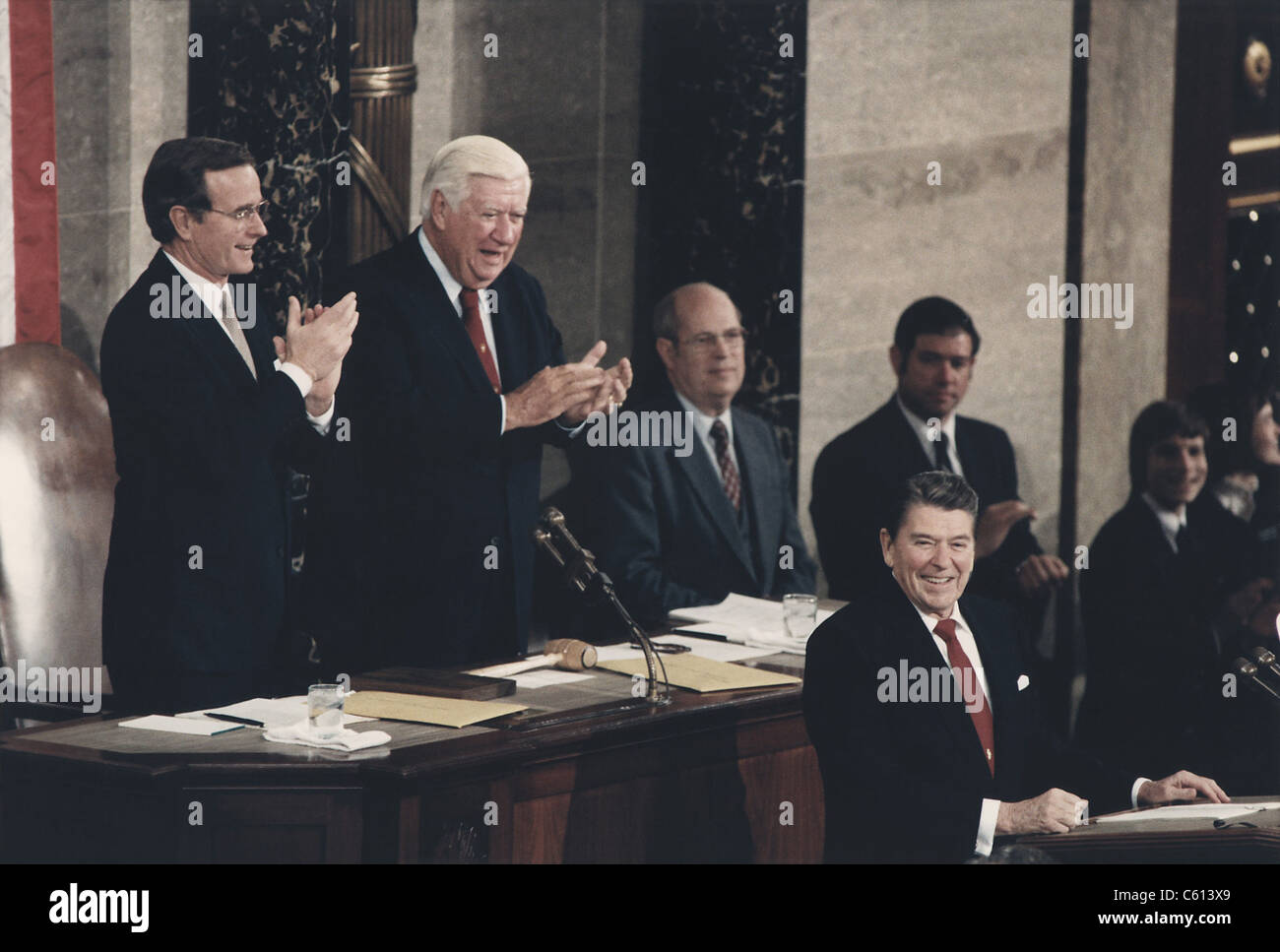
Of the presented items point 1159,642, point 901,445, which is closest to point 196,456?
point 901,445

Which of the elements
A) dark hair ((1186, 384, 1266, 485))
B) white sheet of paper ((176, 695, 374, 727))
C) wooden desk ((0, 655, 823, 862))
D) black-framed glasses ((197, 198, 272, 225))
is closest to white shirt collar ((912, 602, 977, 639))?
wooden desk ((0, 655, 823, 862))

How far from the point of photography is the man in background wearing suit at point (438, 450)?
163 inches

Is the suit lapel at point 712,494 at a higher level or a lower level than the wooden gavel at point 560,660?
higher

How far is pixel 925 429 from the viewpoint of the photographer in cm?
511

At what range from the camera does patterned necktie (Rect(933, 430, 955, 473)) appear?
5.09 m

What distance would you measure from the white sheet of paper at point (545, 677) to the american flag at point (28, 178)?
2027 millimetres

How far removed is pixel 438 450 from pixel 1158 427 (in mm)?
2221

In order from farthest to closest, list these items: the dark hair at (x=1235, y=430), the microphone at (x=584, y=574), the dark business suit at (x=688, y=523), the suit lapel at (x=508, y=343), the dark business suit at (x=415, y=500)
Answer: the dark hair at (x=1235, y=430)
the dark business suit at (x=688, y=523)
the suit lapel at (x=508, y=343)
the dark business suit at (x=415, y=500)
the microphone at (x=584, y=574)

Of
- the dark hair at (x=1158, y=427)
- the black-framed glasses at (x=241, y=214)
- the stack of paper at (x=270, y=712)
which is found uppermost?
the black-framed glasses at (x=241, y=214)

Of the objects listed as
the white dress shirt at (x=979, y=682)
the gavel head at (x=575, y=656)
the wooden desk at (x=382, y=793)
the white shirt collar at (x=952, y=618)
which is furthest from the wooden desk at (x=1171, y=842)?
the gavel head at (x=575, y=656)

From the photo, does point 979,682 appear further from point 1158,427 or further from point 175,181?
point 175,181

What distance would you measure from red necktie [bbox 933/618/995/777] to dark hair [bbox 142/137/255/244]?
201 cm

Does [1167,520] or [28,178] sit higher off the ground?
[28,178]

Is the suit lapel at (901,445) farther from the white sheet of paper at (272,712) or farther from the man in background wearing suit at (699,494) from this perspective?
the white sheet of paper at (272,712)
